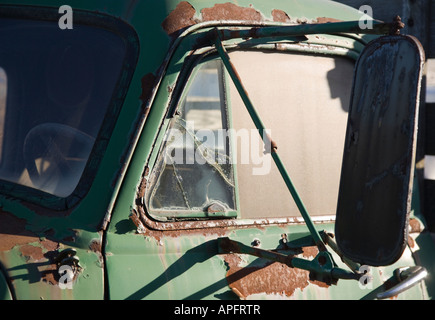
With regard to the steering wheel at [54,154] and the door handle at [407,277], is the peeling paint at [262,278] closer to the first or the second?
the door handle at [407,277]

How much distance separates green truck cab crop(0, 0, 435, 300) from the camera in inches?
66.6

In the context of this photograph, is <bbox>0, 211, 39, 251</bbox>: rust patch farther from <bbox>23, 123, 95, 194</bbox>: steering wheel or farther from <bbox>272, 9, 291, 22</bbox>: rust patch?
<bbox>272, 9, 291, 22</bbox>: rust patch

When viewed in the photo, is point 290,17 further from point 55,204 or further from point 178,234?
point 55,204

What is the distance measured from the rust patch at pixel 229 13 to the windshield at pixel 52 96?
31cm

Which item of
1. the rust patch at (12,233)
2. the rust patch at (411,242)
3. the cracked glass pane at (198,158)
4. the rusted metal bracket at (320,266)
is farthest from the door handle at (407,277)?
the rust patch at (12,233)

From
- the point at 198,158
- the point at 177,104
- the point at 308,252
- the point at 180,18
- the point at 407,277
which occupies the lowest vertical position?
the point at 407,277

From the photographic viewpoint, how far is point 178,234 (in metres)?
2.03

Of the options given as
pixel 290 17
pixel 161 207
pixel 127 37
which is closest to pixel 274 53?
pixel 290 17

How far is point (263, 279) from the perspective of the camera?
214 centimetres

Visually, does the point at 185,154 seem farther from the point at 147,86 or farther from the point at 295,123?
the point at 295,123

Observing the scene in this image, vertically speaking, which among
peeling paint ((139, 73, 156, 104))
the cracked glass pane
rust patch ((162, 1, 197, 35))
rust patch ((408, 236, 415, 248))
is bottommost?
rust patch ((408, 236, 415, 248))

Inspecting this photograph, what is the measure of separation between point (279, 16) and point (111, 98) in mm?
748

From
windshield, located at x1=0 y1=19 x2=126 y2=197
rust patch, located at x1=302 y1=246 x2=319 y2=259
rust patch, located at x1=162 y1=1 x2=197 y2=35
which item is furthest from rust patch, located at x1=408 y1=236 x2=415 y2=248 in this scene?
windshield, located at x1=0 y1=19 x2=126 y2=197

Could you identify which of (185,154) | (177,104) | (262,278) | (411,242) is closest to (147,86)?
(177,104)
